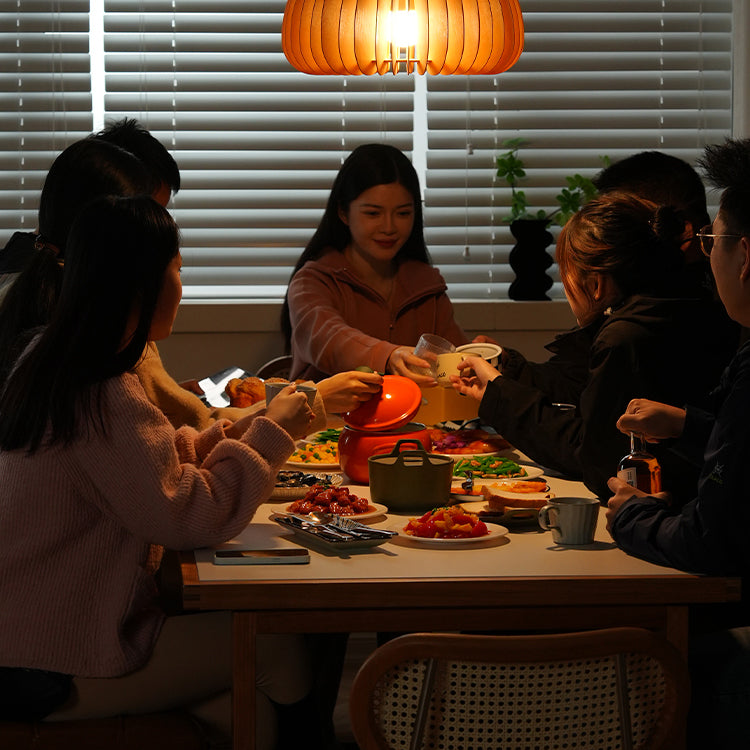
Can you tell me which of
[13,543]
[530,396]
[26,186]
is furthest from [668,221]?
[26,186]

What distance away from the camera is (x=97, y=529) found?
168 centimetres

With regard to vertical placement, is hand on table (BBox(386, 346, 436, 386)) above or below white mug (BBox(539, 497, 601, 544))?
above

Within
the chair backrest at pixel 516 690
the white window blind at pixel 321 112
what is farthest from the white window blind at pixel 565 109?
the chair backrest at pixel 516 690

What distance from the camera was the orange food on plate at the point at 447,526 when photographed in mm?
1739

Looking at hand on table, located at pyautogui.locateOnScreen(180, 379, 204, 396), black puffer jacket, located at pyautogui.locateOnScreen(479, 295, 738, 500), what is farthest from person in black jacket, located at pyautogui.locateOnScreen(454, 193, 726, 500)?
hand on table, located at pyautogui.locateOnScreen(180, 379, 204, 396)

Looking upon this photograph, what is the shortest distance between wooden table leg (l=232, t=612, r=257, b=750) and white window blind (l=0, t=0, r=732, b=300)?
271 cm

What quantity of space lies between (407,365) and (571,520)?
133cm

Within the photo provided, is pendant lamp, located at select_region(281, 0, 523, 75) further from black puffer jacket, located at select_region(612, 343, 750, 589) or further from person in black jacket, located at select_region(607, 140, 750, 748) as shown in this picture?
black puffer jacket, located at select_region(612, 343, 750, 589)

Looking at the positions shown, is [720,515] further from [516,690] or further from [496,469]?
[496,469]

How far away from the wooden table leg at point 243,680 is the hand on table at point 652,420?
75cm

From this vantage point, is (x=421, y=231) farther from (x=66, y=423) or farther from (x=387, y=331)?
(x=66, y=423)

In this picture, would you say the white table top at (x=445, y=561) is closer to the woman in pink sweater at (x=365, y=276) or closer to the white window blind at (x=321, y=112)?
the woman in pink sweater at (x=365, y=276)

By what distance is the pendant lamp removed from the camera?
8.77 feet

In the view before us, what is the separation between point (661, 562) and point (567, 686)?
338mm
